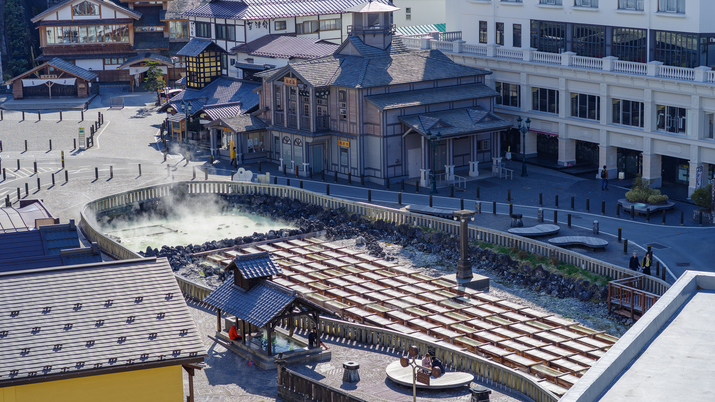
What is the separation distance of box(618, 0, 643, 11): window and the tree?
50.4 m

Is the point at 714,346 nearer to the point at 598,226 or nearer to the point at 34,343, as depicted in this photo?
the point at 34,343

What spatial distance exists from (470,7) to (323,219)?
30.1 metres

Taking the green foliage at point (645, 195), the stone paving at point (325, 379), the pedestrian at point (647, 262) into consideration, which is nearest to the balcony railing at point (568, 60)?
the green foliage at point (645, 195)

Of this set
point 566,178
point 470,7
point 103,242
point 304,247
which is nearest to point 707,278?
point 304,247

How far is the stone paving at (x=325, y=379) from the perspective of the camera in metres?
36.6

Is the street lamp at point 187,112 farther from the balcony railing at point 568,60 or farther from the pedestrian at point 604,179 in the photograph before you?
the pedestrian at point 604,179

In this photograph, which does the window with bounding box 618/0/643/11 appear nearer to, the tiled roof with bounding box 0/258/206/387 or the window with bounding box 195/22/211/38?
the window with bounding box 195/22/211/38

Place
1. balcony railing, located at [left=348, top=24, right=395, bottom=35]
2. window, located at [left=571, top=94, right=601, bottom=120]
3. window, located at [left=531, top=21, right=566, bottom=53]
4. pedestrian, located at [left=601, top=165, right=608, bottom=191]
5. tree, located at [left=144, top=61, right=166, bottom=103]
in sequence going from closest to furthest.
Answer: pedestrian, located at [left=601, top=165, right=608, bottom=191], window, located at [left=571, top=94, right=601, bottom=120], balcony railing, located at [left=348, top=24, right=395, bottom=35], window, located at [left=531, top=21, right=566, bottom=53], tree, located at [left=144, top=61, right=166, bottom=103]

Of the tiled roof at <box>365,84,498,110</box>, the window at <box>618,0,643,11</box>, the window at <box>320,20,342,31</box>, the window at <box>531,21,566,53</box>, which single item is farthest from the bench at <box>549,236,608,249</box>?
the window at <box>320,20,342,31</box>

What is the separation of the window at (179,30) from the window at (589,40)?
57927 mm

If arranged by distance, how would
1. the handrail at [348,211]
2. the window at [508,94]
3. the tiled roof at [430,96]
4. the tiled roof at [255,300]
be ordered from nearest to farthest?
the tiled roof at [255,300], the handrail at [348,211], the tiled roof at [430,96], the window at [508,94]

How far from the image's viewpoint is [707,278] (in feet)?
97.1

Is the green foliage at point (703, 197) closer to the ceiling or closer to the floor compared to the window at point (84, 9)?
closer to the floor

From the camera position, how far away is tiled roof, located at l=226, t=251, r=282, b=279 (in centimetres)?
4145
